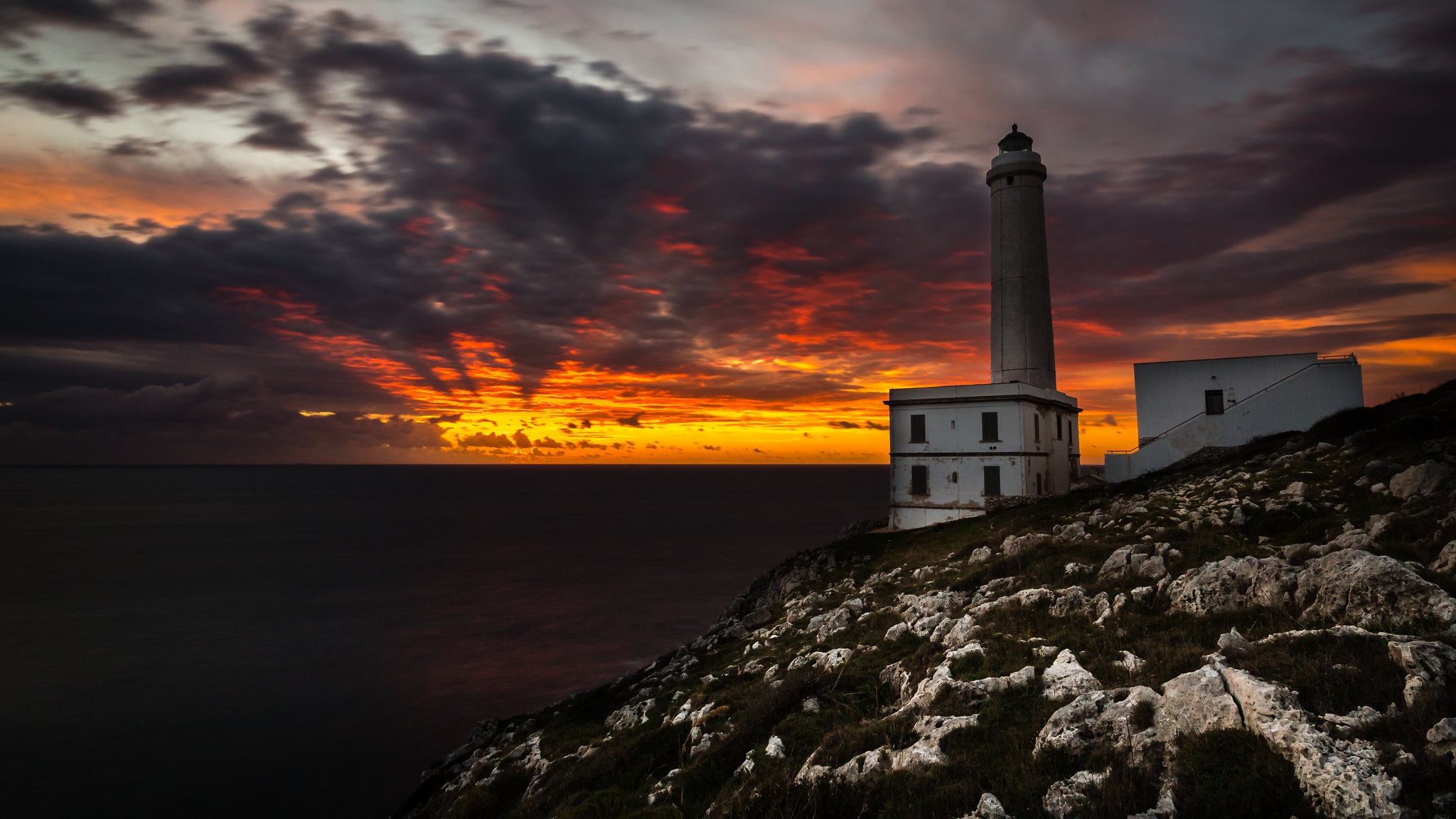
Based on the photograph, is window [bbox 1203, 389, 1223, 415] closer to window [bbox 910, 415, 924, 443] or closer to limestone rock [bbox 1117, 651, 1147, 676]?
window [bbox 910, 415, 924, 443]

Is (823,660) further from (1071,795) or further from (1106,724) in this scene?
(1071,795)

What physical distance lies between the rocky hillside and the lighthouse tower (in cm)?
2219

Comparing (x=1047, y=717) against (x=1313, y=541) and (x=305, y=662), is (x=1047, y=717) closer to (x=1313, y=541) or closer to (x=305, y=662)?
(x=1313, y=541)

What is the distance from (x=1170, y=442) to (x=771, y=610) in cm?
2275

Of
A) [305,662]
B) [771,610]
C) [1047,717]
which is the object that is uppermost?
[1047,717]

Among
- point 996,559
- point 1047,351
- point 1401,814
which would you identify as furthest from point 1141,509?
point 1047,351

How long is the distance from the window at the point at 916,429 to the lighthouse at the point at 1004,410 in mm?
46

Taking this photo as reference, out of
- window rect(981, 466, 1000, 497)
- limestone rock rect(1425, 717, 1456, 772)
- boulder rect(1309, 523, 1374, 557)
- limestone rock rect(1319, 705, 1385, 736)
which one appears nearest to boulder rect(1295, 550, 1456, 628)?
boulder rect(1309, 523, 1374, 557)

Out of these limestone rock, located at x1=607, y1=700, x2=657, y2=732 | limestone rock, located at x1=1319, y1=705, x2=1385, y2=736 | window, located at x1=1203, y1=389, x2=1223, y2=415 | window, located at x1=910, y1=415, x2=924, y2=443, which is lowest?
limestone rock, located at x1=607, y1=700, x2=657, y2=732

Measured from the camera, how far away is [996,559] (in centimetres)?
1905

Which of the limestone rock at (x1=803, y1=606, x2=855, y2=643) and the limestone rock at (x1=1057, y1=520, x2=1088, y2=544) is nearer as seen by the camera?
the limestone rock at (x1=803, y1=606, x2=855, y2=643)

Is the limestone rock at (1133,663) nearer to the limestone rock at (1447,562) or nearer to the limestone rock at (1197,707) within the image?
the limestone rock at (1197,707)

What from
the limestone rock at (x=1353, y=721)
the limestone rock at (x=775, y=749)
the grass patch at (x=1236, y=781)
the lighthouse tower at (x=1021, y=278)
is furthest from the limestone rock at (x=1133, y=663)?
the lighthouse tower at (x=1021, y=278)

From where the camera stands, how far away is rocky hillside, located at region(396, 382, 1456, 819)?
6.27m
